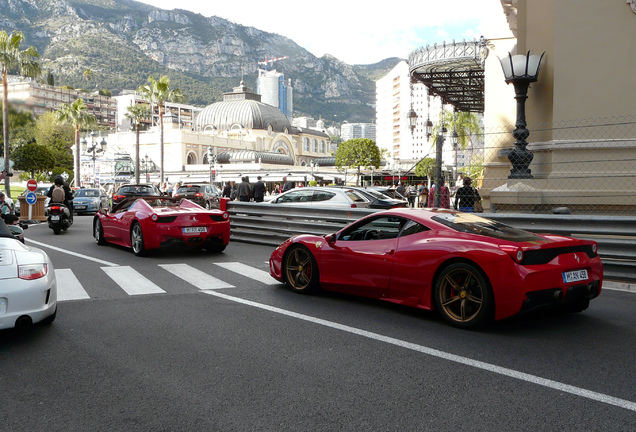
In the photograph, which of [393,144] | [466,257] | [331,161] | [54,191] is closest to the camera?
[466,257]

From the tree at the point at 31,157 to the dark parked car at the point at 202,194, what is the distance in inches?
2009

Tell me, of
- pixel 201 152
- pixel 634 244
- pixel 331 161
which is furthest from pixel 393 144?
pixel 634 244

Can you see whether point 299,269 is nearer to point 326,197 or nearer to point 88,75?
point 326,197

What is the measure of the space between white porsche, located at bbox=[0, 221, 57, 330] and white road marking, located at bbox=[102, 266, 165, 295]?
2.35m

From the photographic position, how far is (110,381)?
164 inches

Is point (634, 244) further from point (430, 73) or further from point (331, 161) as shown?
point (331, 161)

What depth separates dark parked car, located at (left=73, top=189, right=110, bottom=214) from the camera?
3039 centimetres

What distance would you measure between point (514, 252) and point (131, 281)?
19.0 ft

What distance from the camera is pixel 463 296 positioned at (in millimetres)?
5715

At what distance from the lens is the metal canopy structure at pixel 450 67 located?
19.0m

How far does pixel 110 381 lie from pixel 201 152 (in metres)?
96.5

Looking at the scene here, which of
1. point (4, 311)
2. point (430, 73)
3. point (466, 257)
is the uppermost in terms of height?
point (430, 73)

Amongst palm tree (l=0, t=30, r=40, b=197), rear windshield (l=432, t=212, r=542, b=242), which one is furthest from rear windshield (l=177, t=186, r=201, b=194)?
rear windshield (l=432, t=212, r=542, b=242)

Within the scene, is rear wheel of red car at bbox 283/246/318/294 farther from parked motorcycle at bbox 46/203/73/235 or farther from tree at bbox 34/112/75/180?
tree at bbox 34/112/75/180
